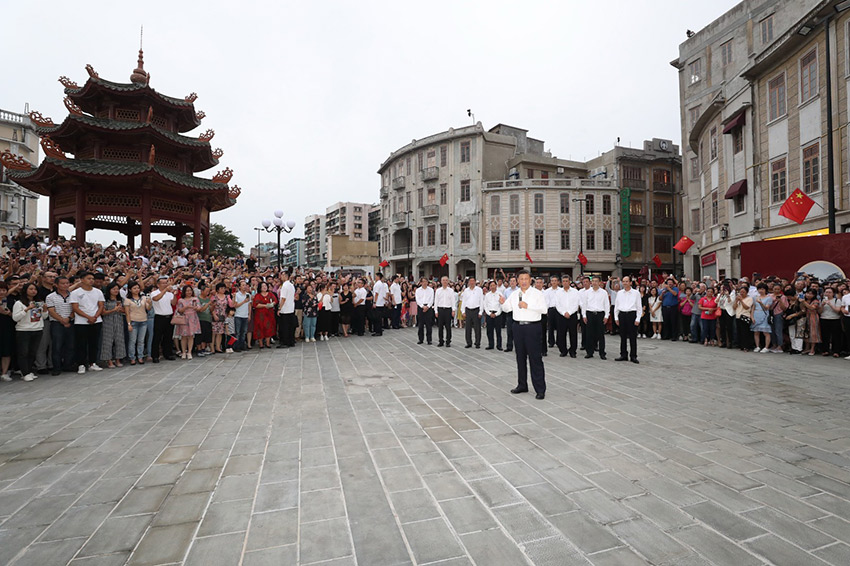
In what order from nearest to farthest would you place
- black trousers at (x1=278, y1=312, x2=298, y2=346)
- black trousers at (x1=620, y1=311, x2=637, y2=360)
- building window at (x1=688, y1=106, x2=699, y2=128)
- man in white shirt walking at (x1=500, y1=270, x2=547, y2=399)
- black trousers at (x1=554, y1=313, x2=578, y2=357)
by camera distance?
man in white shirt walking at (x1=500, y1=270, x2=547, y2=399)
black trousers at (x1=620, y1=311, x2=637, y2=360)
black trousers at (x1=554, y1=313, x2=578, y2=357)
black trousers at (x1=278, y1=312, x2=298, y2=346)
building window at (x1=688, y1=106, x2=699, y2=128)

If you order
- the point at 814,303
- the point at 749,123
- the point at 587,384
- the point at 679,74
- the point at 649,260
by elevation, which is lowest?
the point at 587,384

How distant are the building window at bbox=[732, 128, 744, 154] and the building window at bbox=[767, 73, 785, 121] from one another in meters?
1.88

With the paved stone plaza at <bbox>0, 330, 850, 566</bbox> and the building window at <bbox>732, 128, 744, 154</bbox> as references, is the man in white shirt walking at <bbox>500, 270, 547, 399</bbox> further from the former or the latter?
the building window at <bbox>732, 128, 744, 154</bbox>

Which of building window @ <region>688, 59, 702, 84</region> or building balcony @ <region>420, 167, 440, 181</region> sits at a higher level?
building window @ <region>688, 59, 702, 84</region>

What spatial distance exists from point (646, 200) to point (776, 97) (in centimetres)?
2245

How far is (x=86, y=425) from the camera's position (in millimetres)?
4973

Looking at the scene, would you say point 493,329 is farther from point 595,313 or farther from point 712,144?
point 712,144

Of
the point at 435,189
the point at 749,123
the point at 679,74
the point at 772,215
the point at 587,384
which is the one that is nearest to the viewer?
the point at 587,384

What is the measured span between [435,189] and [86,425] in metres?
37.9

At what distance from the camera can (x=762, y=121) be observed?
18297 mm

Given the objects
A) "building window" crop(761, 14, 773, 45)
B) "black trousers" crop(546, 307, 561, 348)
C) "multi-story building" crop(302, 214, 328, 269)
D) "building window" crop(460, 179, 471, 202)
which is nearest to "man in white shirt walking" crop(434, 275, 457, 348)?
"black trousers" crop(546, 307, 561, 348)

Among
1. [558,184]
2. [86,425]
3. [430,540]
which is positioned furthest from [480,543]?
[558,184]

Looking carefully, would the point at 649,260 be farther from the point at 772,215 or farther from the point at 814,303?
the point at 814,303

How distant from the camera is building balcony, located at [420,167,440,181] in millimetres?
40125
